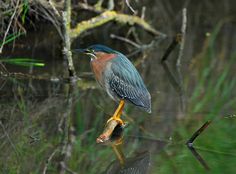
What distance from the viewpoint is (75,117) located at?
7.18 m

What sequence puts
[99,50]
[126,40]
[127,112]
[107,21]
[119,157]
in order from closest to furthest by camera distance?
[119,157] → [99,50] → [127,112] → [107,21] → [126,40]

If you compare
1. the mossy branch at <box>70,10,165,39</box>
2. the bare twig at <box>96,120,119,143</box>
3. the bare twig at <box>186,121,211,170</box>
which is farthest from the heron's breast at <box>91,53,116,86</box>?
the mossy branch at <box>70,10,165,39</box>

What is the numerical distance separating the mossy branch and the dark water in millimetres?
400

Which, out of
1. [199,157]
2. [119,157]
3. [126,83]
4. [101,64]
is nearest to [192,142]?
[199,157]

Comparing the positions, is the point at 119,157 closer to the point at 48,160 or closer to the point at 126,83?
the point at 48,160

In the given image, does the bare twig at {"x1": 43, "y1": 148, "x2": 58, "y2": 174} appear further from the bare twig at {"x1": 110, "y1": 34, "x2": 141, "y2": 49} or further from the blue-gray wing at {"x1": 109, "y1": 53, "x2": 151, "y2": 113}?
the bare twig at {"x1": 110, "y1": 34, "x2": 141, "y2": 49}

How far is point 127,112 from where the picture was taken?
7.50 metres

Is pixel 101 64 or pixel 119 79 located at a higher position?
pixel 101 64

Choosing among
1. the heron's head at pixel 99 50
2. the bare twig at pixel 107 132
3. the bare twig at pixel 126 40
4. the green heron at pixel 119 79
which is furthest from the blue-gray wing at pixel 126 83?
the bare twig at pixel 126 40

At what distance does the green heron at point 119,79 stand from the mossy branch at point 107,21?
267cm

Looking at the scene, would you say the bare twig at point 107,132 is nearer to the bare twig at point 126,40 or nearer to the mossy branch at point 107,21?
the mossy branch at point 107,21

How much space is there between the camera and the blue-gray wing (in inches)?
258

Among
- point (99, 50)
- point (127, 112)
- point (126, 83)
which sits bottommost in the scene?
point (127, 112)

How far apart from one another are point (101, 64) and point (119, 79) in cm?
24
